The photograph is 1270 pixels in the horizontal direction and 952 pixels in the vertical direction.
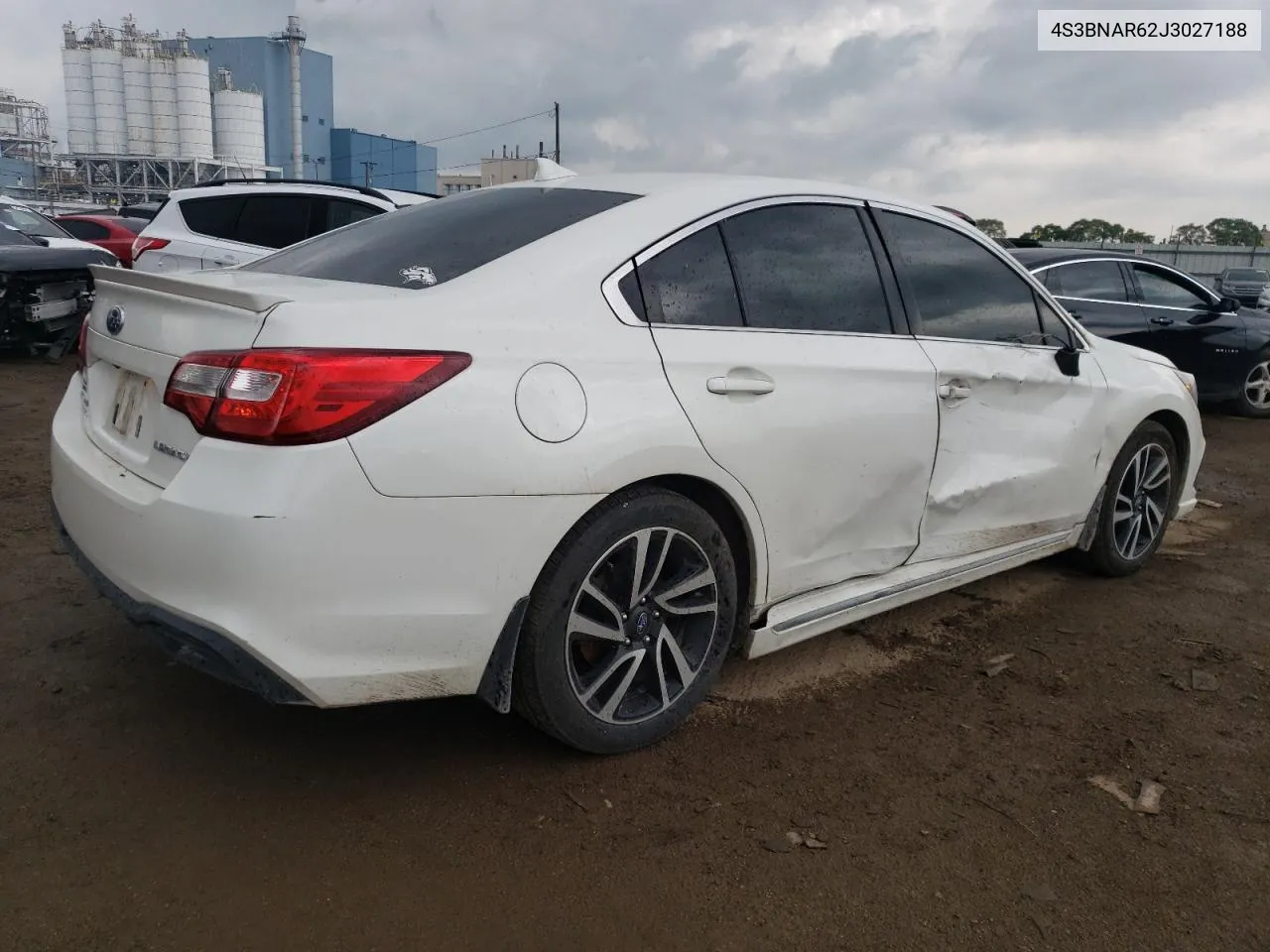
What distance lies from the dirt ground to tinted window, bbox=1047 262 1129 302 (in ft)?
16.7

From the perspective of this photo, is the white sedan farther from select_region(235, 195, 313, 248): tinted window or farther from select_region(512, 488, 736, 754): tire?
select_region(235, 195, 313, 248): tinted window

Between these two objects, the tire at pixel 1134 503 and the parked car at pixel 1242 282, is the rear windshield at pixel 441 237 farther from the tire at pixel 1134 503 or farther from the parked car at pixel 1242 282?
the parked car at pixel 1242 282

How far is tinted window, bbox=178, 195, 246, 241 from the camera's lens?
29.3 ft

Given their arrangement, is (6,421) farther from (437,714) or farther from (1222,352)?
(1222,352)

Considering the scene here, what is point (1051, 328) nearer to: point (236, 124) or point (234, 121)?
point (236, 124)

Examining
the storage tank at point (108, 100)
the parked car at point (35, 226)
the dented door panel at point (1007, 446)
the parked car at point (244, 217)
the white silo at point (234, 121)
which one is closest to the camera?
the dented door panel at point (1007, 446)

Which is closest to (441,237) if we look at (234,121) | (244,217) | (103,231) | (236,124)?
(244,217)

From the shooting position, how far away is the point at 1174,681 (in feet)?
11.7

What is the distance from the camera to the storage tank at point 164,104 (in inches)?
2603

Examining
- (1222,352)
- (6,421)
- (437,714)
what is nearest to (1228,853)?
(437,714)

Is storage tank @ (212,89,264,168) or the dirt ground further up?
storage tank @ (212,89,264,168)

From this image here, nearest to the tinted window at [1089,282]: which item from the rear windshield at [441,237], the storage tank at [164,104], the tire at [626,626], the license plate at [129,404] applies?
the rear windshield at [441,237]

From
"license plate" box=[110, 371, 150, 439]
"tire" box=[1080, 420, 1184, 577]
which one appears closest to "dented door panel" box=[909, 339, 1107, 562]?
"tire" box=[1080, 420, 1184, 577]

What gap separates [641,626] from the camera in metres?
2.76
